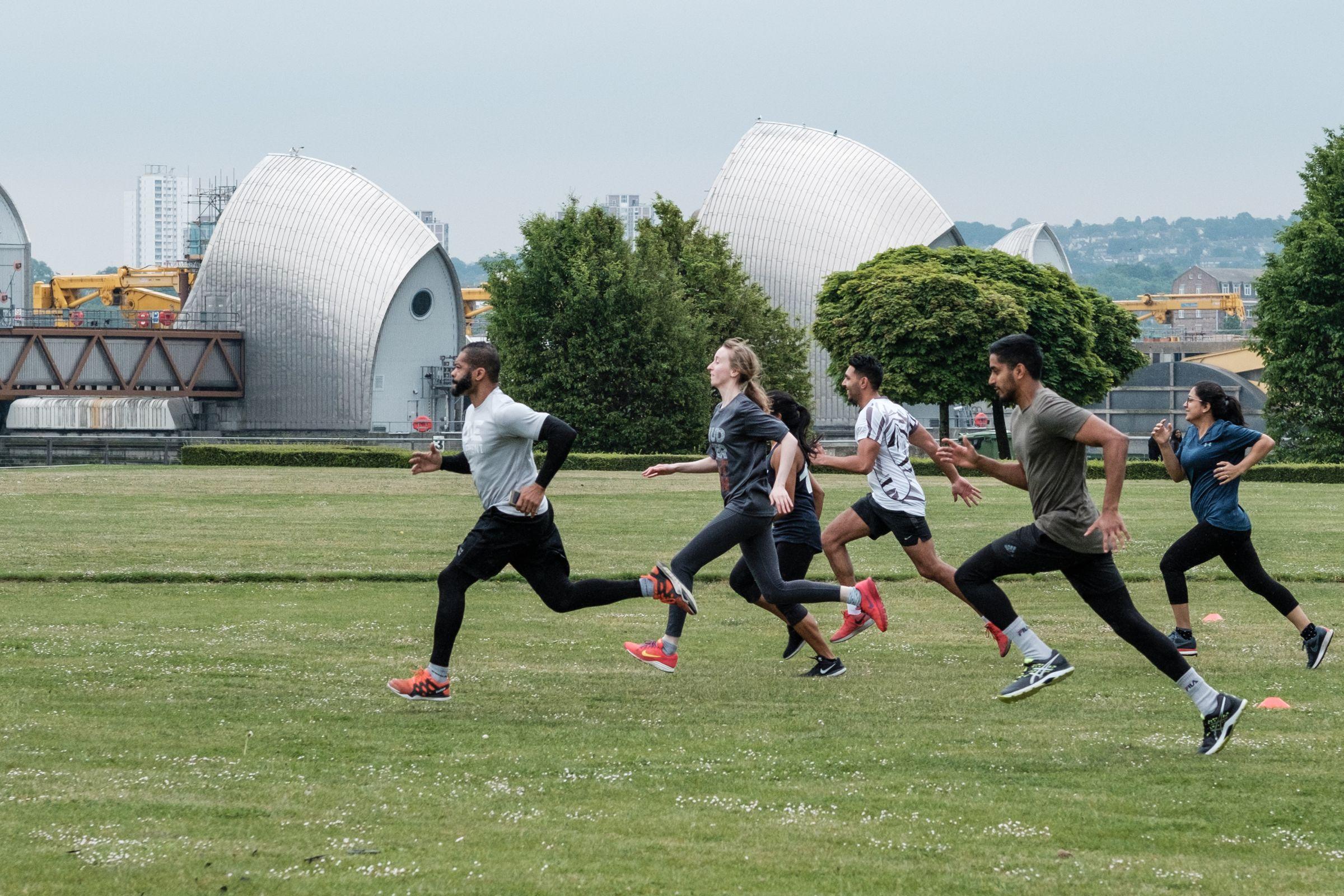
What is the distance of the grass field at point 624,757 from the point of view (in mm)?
4820

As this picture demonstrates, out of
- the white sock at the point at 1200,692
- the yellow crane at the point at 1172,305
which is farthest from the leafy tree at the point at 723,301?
the yellow crane at the point at 1172,305

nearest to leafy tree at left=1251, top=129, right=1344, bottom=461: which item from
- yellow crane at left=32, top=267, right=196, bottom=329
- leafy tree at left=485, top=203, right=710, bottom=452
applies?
leafy tree at left=485, top=203, right=710, bottom=452

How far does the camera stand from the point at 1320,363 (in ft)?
161

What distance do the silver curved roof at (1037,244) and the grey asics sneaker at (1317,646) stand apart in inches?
3260

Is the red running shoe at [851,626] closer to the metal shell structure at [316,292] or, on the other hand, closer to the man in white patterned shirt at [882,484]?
the man in white patterned shirt at [882,484]

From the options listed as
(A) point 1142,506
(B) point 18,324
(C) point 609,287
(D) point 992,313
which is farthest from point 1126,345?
(B) point 18,324

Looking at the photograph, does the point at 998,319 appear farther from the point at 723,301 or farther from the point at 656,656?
the point at 656,656

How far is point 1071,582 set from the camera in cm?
722

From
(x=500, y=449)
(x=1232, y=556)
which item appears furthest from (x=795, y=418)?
(x=1232, y=556)

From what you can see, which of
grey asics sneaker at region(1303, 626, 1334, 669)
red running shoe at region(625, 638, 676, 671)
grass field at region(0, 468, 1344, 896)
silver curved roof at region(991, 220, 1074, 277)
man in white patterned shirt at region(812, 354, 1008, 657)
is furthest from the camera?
silver curved roof at region(991, 220, 1074, 277)

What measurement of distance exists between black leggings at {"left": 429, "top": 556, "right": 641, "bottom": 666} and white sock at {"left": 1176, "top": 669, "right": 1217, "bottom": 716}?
2899 mm

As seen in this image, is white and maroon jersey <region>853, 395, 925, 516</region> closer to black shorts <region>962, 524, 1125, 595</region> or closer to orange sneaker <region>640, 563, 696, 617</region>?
orange sneaker <region>640, 563, 696, 617</region>

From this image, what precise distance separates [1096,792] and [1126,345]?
194 ft

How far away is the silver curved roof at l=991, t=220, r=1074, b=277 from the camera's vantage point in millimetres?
92000
